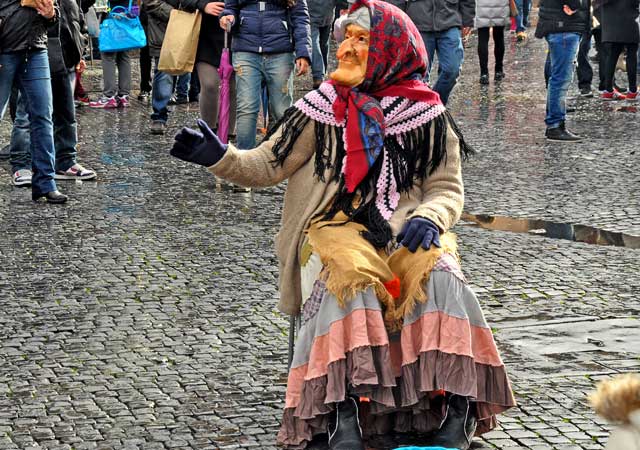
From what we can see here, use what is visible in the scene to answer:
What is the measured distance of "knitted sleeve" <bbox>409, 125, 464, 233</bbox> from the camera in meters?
4.84

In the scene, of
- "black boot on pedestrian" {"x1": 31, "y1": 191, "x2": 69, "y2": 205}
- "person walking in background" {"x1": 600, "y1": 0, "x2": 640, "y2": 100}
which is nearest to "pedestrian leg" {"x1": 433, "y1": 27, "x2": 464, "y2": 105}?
"person walking in background" {"x1": 600, "y1": 0, "x2": 640, "y2": 100}

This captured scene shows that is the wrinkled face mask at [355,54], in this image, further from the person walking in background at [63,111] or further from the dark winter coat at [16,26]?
the person walking in background at [63,111]

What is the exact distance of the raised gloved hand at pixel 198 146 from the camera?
4668 mm

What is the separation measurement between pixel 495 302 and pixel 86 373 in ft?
6.78

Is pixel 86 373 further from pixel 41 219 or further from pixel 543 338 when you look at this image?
pixel 41 219

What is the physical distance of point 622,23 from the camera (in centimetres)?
1375

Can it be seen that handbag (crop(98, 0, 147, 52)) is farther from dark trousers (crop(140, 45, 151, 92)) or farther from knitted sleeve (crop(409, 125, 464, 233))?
knitted sleeve (crop(409, 125, 464, 233))

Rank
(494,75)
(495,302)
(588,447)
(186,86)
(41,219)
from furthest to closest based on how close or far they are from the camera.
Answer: (494,75), (186,86), (41,219), (495,302), (588,447)

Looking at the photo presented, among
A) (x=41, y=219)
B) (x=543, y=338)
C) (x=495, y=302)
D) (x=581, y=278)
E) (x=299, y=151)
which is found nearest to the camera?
(x=299, y=151)

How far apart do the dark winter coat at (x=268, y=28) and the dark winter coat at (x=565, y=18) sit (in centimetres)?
309

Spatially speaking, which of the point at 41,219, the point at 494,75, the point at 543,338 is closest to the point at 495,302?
the point at 543,338

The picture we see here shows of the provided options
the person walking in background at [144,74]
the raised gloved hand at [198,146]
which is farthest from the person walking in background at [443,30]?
the raised gloved hand at [198,146]

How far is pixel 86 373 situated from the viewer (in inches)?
207

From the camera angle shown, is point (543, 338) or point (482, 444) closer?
point (482, 444)
